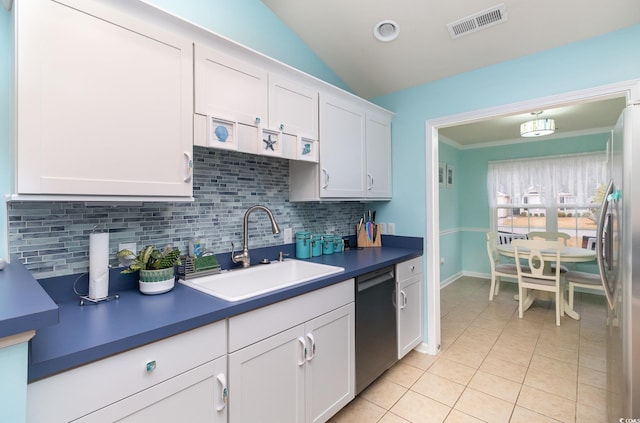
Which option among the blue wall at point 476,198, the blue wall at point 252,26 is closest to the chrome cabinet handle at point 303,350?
the blue wall at point 252,26

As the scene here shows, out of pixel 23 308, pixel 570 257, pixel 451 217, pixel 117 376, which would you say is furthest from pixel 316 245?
pixel 451 217

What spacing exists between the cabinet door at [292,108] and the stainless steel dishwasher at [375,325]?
104 centimetres

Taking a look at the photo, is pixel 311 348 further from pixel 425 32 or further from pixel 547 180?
pixel 547 180

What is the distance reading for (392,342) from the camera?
2242mm

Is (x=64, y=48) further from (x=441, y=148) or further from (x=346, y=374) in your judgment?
(x=441, y=148)

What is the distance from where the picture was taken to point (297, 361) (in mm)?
1508

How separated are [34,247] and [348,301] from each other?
1.52 m

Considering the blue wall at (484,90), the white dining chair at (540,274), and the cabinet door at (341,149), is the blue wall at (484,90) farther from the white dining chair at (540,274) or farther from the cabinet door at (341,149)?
the white dining chair at (540,274)

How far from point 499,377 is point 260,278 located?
1.95m

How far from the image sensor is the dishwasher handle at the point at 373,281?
1925 mm

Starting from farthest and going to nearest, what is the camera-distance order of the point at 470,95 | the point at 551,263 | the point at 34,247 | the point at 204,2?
the point at 551,263 < the point at 470,95 < the point at 204,2 < the point at 34,247

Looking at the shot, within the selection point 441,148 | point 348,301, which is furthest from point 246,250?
point 441,148

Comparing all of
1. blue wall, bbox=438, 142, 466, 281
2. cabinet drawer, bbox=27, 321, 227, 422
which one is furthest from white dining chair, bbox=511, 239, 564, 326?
cabinet drawer, bbox=27, 321, 227, 422

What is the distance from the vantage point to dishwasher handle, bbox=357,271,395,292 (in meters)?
1.92
